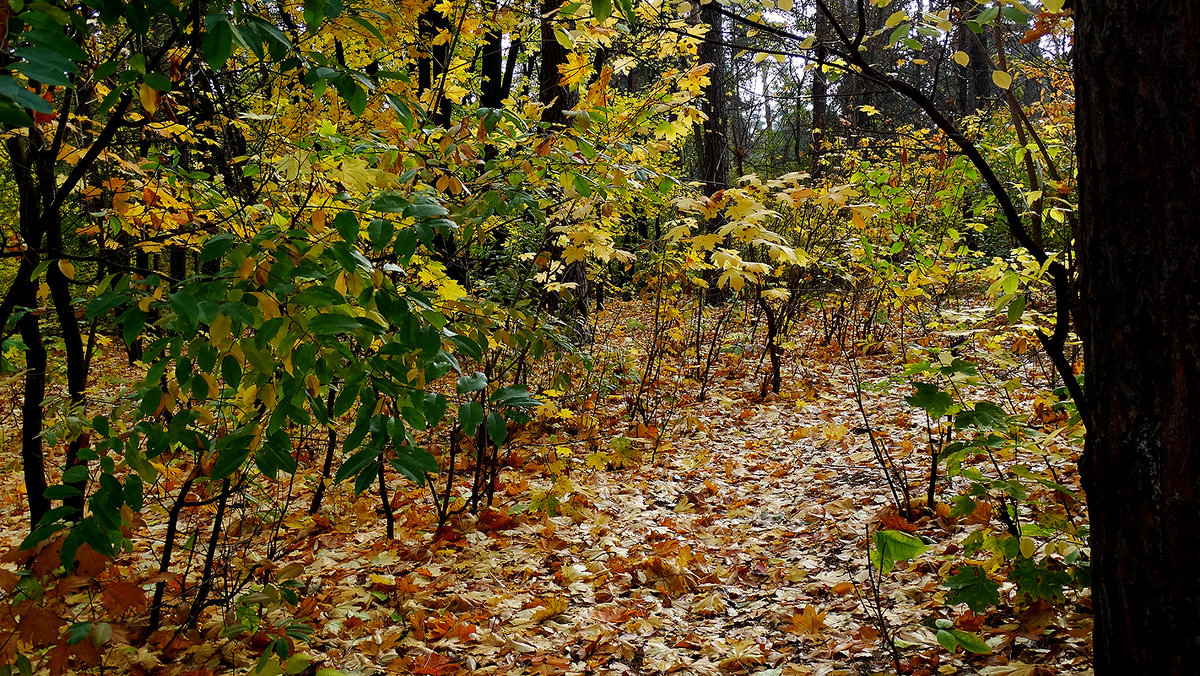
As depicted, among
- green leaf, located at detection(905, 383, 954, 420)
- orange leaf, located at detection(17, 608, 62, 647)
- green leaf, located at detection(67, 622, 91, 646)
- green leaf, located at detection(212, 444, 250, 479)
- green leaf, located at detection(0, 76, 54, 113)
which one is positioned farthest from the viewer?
green leaf, located at detection(905, 383, 954, 420)

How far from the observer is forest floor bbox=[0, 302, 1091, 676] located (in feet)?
8.66

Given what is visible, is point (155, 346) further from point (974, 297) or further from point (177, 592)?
point (974, 297)

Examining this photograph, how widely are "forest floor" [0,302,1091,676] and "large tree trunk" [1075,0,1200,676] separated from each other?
2.61 feet

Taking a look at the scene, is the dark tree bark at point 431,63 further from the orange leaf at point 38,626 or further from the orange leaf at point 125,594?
the orange leaf at point 38,626

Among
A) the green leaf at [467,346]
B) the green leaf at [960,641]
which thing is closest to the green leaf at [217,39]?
the green leaf at [467,346]

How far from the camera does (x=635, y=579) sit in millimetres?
3385

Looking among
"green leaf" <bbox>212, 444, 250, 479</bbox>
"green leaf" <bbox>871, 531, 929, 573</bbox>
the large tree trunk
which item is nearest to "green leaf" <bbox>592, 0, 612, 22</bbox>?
the large tree trunk

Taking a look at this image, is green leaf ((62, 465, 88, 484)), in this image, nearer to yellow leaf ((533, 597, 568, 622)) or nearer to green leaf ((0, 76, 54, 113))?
green leaf ((0, 76, 54, 113))

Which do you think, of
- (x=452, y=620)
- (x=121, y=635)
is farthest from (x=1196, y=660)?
(x=121, y=635)

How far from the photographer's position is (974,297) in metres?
8.95

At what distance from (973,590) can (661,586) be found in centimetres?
143

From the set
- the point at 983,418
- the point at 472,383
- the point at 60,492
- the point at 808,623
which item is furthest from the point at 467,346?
the point at 808,623

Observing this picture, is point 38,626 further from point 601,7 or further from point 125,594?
point 601,7

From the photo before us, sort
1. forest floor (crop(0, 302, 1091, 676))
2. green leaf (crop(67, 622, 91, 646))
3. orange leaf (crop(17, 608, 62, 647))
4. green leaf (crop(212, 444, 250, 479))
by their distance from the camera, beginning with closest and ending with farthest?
green leaf (crop(212, 444, 250, 479)) → orange leaf (crop(17, 608, 62, 647)) → green leaf (crop(67, 622, 91, 646)) → forest floor (crop(0, 302, 1091, 676))
